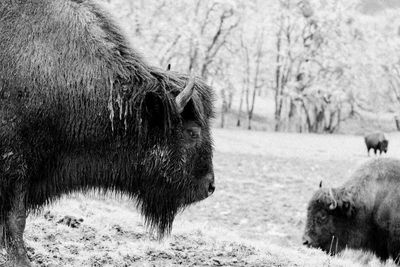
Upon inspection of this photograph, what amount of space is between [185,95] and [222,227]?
644 cm

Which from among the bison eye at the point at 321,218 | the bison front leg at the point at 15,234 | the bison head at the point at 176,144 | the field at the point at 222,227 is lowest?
the field at the point at 222,227

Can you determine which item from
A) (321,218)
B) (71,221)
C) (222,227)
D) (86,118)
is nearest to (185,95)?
(86,118)

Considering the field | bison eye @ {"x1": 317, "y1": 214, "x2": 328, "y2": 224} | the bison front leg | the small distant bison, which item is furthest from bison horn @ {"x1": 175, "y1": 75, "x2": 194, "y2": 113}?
the small distant bison

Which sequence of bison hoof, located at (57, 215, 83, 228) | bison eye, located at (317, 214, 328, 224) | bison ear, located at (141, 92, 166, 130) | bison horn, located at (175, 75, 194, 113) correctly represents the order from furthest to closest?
bison eye, located at (317, 214, 328, 224), bison hoof, located at (57, 215, 83, 228), bison ear, located at (141, 92, 166, 130), bison horn, located at (175, 75, 194, 113)

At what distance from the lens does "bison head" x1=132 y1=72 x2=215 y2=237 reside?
5.53 metres

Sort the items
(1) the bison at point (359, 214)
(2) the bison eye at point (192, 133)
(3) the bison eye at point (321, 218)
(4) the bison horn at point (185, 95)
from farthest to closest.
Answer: (3) the bison eye at point (321, 218), (1) the bison at point (359, 214), (2) the bison eye at point (192, 133), (4) the bison horn at point (185, 95)

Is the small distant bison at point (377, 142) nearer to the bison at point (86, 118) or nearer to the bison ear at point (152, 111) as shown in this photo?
the bison at point (86, 118)

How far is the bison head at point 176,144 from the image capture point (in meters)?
5.53

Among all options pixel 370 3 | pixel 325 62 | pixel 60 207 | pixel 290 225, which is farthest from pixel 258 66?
pixel 60 207

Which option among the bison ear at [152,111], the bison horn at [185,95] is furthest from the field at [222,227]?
the bison horn at [185,95]

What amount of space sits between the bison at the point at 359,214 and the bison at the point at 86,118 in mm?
4927

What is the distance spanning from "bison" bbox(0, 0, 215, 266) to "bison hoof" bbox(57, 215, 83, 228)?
6.51ft

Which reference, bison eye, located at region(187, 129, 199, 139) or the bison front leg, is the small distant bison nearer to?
bison eye, located at region(187, 129, 199, 139)

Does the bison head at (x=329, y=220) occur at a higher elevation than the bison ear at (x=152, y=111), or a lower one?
lower
